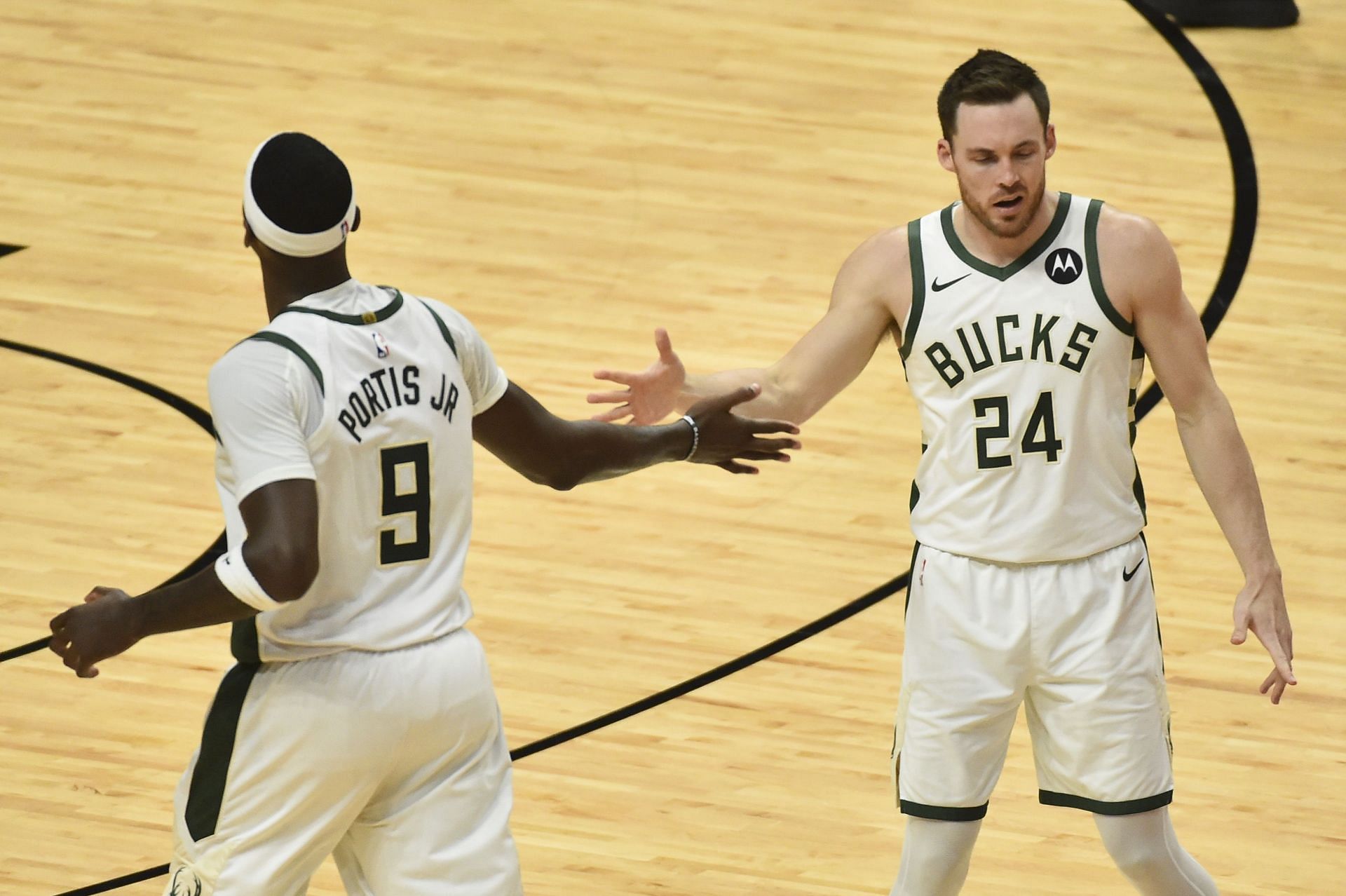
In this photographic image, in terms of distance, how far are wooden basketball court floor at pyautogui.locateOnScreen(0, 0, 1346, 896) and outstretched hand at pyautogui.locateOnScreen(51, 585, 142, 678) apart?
1.91 m

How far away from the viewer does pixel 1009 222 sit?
166 inches

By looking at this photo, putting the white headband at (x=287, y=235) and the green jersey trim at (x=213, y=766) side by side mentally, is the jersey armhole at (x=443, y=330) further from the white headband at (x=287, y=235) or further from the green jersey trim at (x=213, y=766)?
the green jersey trim at (x=213, y=766)

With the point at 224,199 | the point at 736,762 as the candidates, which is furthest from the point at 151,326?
the point at 736,762

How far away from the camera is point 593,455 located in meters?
4.28

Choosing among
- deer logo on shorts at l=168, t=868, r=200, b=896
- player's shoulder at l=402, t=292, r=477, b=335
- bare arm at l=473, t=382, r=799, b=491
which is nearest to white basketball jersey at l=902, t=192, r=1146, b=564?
bare arm at l=473, t=382, r=799, b=491

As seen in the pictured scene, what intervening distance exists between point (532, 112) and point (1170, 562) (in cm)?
462

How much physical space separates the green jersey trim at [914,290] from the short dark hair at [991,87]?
10.0 inches

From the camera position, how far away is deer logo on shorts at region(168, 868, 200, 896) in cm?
374

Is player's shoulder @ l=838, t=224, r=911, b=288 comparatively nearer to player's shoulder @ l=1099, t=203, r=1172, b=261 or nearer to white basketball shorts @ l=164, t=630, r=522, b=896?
player's shoulder @ l=1099, t=203, r=1172, b=261

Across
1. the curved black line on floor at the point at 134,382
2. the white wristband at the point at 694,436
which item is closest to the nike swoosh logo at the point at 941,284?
the white wristband at the point at 694,436

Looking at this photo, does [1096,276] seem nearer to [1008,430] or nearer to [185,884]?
[1008,430]

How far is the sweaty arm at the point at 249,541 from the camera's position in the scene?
3.45 meters

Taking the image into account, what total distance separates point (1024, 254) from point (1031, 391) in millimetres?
298

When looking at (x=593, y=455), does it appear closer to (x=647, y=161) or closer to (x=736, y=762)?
(x=736, y=762)
